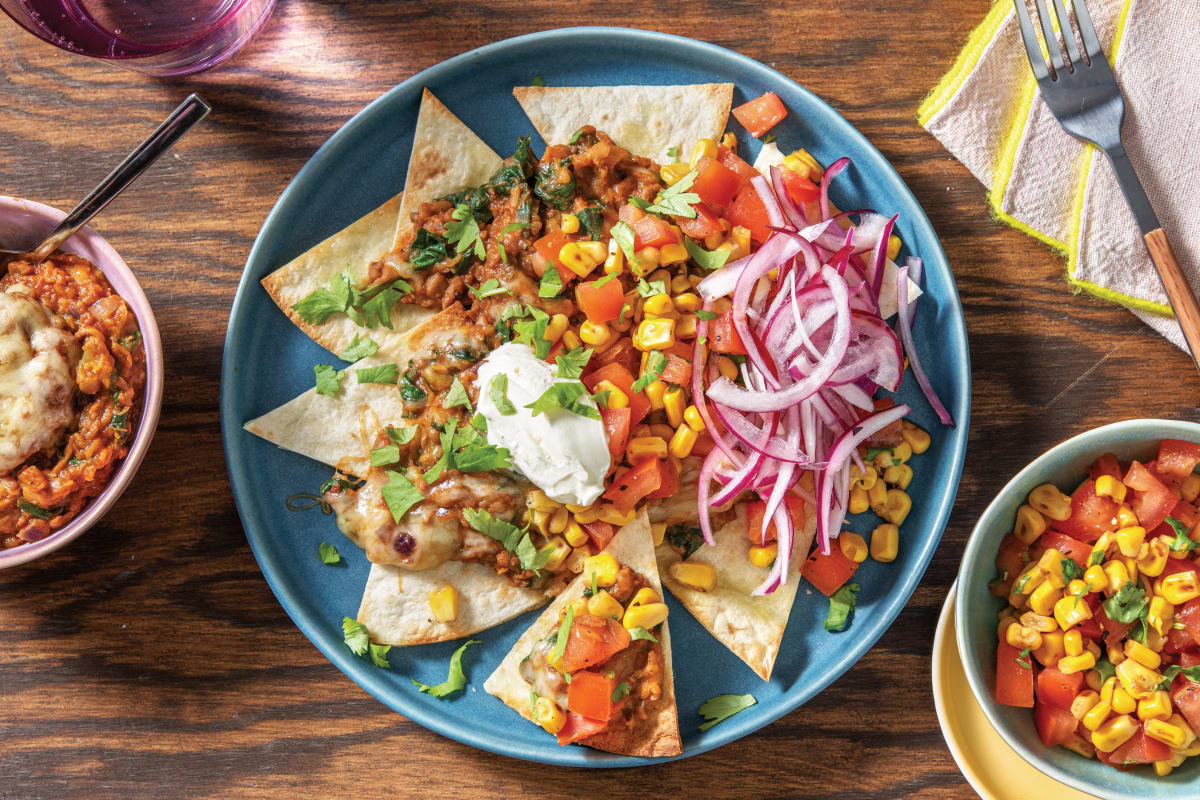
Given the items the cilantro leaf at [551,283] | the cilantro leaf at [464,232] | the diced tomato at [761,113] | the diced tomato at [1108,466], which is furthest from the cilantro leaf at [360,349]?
the diced tomato at [1108,466]

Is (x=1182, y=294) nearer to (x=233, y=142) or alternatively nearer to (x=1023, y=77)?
(x=1023, y=77)

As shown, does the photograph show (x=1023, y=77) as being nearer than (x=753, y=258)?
No

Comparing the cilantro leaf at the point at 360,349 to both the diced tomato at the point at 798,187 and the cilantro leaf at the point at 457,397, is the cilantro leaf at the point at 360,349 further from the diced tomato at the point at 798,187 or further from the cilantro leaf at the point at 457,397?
the diced tomato at the point at 798,187

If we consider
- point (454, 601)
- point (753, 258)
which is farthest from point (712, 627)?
point (753, 258)

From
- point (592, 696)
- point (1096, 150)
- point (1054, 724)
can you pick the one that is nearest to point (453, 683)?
point (592, 696)

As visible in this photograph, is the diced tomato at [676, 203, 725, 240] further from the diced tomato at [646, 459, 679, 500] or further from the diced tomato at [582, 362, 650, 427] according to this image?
the diced tomato at [646, 459, 679, 500]
